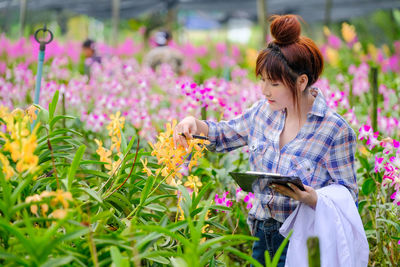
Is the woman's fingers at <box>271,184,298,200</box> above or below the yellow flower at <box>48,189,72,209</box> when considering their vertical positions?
below

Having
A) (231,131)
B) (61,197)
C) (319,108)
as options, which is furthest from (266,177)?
(61,197)

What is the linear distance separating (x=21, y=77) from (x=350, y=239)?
3339 millimetres

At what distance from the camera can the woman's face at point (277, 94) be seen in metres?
1.66

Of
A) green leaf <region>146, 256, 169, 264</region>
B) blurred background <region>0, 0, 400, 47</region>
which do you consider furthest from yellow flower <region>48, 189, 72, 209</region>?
blurred background <region>0, 0, 400, 47</region>

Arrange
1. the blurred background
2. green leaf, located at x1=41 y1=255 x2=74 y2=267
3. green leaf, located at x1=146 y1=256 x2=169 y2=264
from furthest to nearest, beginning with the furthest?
the blurred background < green leaf, located at x1=146 y1=256 x2=169 y2=264 < green leaf, located at x1=41 y1=255 x2=74 y2=267

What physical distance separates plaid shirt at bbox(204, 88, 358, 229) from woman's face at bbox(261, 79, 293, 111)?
0.31 feet

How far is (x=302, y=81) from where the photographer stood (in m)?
1.67

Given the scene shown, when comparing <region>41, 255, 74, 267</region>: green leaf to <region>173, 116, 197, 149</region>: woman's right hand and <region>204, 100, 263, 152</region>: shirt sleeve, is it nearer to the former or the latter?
<region>173, 116, 197, 149</region>: woman's right hand

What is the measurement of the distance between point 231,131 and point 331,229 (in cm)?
60

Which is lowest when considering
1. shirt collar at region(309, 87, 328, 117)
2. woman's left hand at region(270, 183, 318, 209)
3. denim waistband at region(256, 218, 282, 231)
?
denim waistband at region(256, 218, 282, 231)

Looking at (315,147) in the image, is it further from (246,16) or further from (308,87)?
(246,16)

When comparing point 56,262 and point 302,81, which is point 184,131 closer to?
point 302,81

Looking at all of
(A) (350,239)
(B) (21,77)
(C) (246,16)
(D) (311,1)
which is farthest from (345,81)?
(C) (246,16)

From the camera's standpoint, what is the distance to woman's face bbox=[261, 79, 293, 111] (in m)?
1.66
